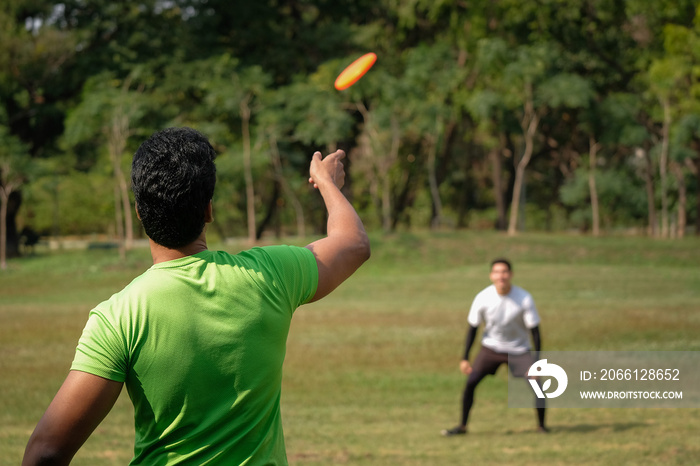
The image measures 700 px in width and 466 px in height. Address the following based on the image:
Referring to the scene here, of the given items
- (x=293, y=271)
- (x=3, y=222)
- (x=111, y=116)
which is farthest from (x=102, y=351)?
(x=111, y=116)

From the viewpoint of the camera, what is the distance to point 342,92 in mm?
44406

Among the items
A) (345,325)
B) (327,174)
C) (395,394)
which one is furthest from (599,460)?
(345,325)

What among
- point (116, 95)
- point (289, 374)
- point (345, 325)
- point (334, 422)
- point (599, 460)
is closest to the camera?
point (599, 460)

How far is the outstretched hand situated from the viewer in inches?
116

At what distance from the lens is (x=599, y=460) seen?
872 centimetres

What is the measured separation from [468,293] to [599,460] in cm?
2002

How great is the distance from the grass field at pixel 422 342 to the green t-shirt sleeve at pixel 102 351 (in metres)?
6.73

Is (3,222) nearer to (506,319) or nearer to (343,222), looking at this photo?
(506,319)

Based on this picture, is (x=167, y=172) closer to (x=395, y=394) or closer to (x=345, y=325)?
(x=395, y=394)

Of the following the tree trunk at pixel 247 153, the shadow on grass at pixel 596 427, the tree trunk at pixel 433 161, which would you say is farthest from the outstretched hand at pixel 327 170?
the tree trunk at pixel 433 161

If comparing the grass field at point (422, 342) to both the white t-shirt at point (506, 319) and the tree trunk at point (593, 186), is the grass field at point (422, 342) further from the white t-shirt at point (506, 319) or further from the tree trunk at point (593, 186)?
Answer: the tree trunk at point (593, 186)

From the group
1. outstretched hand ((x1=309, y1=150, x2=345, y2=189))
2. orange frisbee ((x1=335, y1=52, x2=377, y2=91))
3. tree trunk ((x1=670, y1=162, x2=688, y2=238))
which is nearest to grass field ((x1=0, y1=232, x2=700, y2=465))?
orange frisbee ((x1=335, y1=52, x2=377, y2=91))

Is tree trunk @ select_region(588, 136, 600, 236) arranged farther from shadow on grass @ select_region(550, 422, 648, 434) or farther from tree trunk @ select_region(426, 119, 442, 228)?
shadow on grass @ select_region(550, 422, 648, 434)

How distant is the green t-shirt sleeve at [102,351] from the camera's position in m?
2.34
